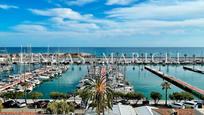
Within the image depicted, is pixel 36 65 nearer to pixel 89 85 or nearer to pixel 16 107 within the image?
pixel 16 107

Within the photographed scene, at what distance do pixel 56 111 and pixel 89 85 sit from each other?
837cm

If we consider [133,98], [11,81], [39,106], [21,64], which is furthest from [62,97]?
[21,64]

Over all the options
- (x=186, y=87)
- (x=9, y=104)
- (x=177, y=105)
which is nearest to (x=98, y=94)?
(x=177, y=105)

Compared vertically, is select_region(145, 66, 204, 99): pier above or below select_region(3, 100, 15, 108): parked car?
below

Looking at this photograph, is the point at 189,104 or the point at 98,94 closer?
the point at 98,94

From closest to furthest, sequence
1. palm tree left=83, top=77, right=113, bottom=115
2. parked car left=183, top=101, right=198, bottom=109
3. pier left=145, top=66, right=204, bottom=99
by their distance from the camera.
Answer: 1. palm tree left=83, top=77, right=113, bottom=115
2. parked car left=183, top=101, right=198, bottom=109
3. pier left=145, top=66, right=204, bottom=99

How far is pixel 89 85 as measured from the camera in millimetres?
27641

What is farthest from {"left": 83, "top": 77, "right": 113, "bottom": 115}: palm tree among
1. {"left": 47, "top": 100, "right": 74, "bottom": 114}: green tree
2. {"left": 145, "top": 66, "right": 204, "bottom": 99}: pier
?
{"left": 145, "top": 66, "right": 204, "bottom": 99}: pier

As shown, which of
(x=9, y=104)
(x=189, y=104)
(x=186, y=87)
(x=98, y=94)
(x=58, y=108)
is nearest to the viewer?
(x=98, y=94)

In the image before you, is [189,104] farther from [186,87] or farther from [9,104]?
[186,87]

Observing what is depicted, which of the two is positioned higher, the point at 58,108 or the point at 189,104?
the point at 58,108

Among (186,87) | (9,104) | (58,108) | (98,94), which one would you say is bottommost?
(186,87)

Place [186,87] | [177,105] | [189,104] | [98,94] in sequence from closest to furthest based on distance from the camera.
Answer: [98,94], [189,104], [177,105], [186,87]

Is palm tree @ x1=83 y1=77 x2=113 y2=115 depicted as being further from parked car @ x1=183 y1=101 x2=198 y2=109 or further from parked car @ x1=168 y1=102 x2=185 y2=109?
parked car @ x1=183 y1=101 x2=198 y2=109
